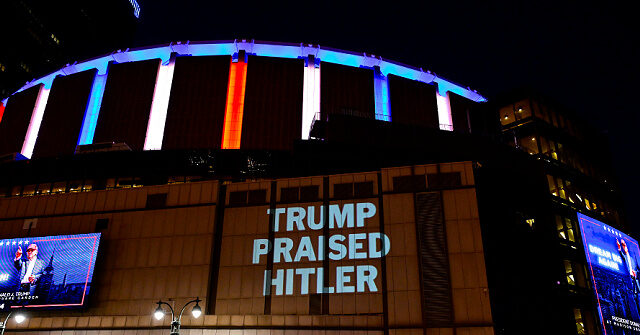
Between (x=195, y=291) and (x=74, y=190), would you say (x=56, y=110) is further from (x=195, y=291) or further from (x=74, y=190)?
(x=195, y=291)

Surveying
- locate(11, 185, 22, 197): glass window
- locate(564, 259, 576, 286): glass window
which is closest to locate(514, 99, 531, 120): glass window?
locate(564, 259, 576, 286): glass window

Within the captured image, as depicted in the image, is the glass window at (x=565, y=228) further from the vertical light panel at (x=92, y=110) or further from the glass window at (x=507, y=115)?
the vertical light panel at (x=92, y=110)

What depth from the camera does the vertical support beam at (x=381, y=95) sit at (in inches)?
1705

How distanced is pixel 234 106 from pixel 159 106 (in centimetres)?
704

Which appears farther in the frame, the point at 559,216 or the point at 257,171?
the point at 559,216

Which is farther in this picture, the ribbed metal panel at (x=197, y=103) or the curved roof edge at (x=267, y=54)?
the curved roof edge at (x=267, y=54)

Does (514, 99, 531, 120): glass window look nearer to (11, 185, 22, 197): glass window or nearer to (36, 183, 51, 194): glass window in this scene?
(36, 183, 51, 194): glass window

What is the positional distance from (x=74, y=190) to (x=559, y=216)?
4105 cm

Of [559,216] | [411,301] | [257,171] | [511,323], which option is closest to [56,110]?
[257,171]

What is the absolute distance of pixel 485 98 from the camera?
5231cm

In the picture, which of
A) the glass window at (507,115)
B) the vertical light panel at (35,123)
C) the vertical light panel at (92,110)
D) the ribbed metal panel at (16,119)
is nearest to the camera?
the vertical light panel at (92,110)

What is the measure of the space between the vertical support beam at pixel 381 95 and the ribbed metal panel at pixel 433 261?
14.4 m

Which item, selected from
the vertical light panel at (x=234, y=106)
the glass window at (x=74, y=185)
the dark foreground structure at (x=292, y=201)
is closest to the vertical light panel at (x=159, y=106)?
the dark foreground structure at (x=292, y=201)

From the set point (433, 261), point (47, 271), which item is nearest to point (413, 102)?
point (433, 261)
